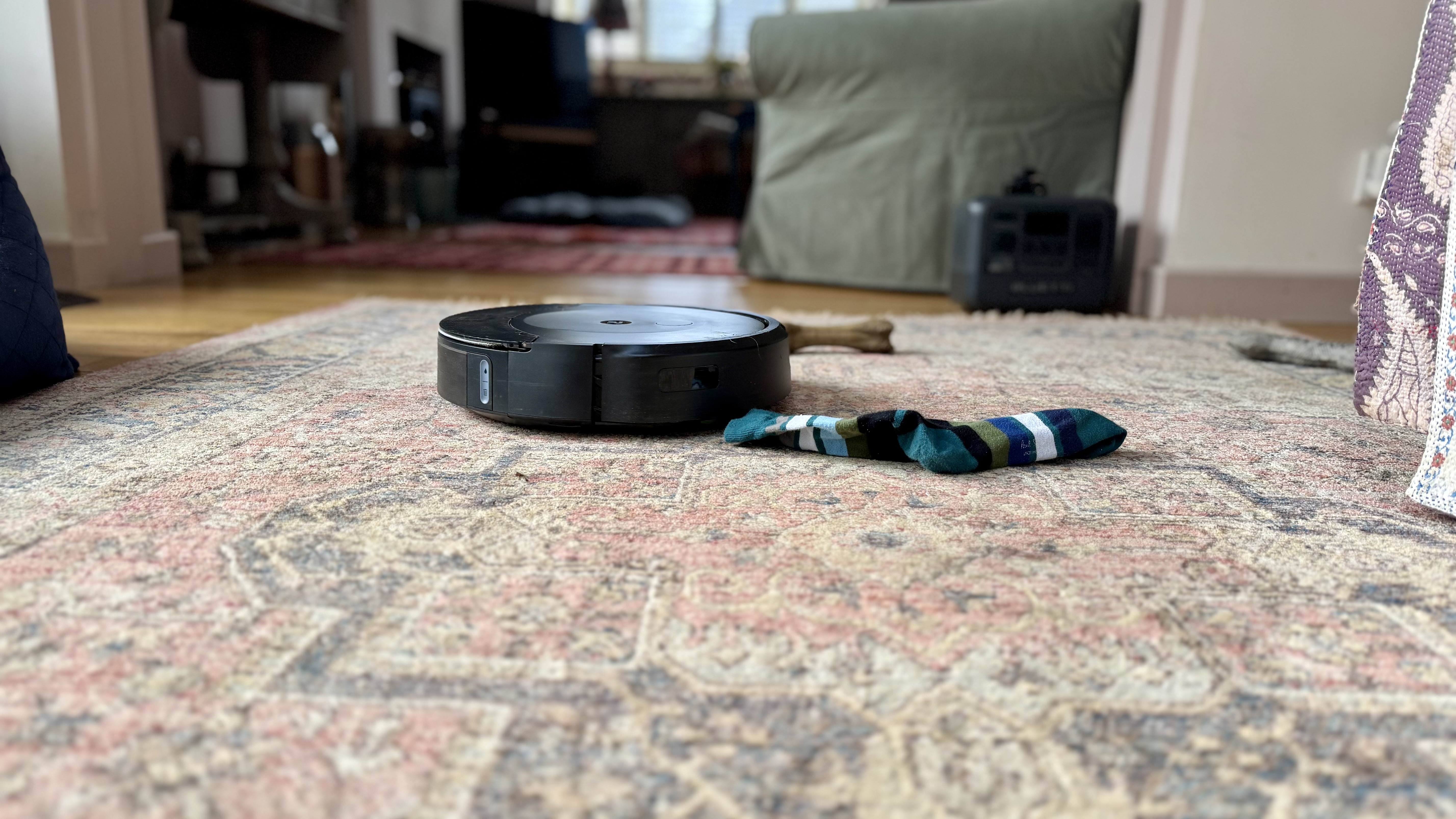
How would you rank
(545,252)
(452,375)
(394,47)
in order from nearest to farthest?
(452,375) → (545,252) → (394,47)

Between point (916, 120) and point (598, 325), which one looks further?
point (916, 120)

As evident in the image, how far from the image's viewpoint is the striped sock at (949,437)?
89 cm

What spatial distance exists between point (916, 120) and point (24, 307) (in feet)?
6.50

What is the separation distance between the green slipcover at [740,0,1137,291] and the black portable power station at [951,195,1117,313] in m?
0.18

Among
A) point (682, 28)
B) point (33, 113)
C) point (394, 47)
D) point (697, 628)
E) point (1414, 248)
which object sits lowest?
point (697, 628)

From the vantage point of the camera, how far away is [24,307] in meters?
1.12

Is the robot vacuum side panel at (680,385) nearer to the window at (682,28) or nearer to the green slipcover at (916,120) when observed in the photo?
the green slipcover at (916,120)

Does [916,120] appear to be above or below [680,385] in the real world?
above

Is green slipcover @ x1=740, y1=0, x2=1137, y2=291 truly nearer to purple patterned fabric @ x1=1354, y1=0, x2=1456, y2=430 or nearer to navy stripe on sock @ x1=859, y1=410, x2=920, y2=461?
purple patterned fabric @ x1=1354, y1=0, x2=1456, y2=430

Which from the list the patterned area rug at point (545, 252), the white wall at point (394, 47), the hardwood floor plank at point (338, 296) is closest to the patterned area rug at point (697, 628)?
the hardwood floor plank at point (338, 296)

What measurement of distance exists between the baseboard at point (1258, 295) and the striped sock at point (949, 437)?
4.83 ft

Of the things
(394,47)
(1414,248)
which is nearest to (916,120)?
(1414,248)

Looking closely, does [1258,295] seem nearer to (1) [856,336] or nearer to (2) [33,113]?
(1) [856,336]

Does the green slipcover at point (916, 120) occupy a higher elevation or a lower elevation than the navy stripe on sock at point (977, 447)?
higher
